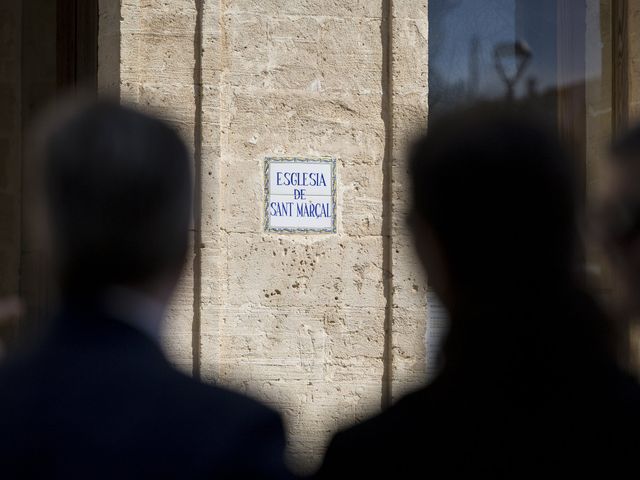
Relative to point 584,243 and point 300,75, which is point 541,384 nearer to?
point 584,243

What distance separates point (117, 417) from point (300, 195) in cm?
353

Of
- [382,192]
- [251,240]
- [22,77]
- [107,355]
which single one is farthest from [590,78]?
[107,355]

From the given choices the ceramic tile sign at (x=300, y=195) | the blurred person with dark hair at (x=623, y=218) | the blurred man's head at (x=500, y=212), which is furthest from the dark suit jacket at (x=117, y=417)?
the ceramic tile sign at (x=300, y=195)

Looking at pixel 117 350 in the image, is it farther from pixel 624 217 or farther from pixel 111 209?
pixel 624 217

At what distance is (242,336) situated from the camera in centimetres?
461

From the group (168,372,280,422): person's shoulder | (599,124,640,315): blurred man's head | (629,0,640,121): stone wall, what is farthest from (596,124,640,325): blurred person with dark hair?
(629,0,640,121): stone wall

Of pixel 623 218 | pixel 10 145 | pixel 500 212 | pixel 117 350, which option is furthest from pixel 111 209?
pixel 10 145

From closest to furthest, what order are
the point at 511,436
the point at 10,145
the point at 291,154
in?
the point at 511,436
the point at 291,154
the point at 10,145

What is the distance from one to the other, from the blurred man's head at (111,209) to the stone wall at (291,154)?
326cm

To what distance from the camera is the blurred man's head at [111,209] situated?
126 centimetres

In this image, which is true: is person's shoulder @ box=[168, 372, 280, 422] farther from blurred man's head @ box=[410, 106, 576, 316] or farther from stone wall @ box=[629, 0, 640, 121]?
stone wall @ box=[629, 0, 640, 121]

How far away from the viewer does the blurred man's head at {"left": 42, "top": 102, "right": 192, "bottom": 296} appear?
→ 126 cm

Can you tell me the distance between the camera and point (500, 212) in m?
1.37

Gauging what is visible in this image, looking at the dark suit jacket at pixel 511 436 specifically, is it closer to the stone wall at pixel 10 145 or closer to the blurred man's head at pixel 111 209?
the blurred man's head at pixel 111 209
